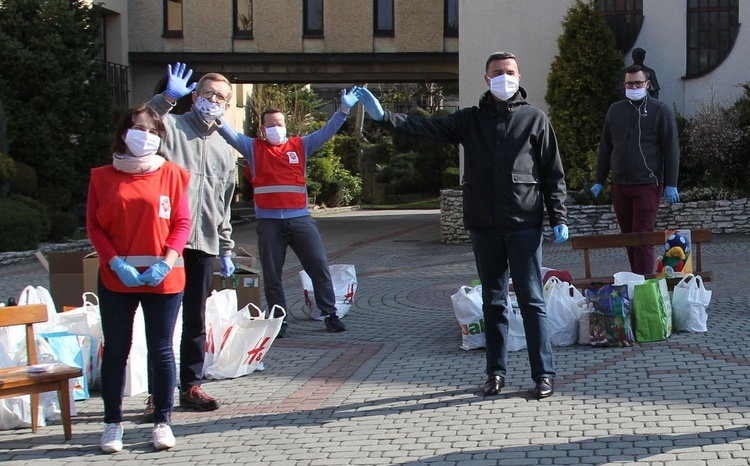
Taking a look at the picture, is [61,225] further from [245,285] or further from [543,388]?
[543,388]

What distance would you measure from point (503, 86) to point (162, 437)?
2706 mm

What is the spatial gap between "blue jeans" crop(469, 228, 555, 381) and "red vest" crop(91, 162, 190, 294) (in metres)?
1.88

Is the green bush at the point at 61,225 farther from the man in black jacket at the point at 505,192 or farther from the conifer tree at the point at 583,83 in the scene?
the man in black jacket at the point at 505,192

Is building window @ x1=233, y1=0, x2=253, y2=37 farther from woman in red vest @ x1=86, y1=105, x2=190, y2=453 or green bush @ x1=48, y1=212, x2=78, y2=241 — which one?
woman in red vest @ x1=86, y1=105, x2=190, y2=453

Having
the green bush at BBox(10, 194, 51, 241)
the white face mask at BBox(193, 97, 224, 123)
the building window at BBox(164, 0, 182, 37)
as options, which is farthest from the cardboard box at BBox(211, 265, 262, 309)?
the building window at BBox(164, 0, 182, 37)

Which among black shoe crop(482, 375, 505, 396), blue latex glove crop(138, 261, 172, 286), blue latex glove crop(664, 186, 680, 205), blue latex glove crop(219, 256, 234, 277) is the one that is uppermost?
blue latex glove crop(664, 186, 680, 205)

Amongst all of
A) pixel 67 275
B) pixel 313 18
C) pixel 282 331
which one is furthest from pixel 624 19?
pixel 67 275

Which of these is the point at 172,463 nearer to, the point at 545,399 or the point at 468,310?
the point at 545,399

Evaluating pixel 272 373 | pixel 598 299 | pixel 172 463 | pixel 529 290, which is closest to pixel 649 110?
pixel 598 299

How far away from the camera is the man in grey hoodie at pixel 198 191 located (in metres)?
5.74

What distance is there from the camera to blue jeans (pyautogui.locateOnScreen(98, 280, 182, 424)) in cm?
512

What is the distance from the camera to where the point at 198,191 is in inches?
229

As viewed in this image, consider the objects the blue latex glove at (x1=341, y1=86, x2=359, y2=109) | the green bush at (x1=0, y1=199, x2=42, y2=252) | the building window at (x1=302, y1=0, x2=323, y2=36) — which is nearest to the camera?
the blue latex glove at (x1=341, y1=86, x2=359, y2=109)

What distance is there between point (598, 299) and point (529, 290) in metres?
1.44
